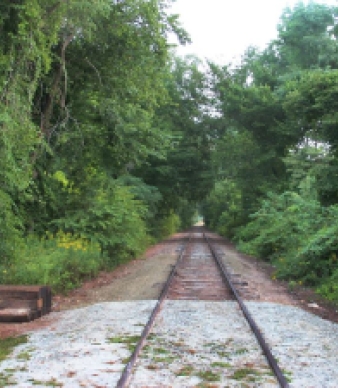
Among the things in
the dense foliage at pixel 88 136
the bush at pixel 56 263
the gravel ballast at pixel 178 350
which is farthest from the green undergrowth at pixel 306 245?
the dense foliage at pixel 88 136

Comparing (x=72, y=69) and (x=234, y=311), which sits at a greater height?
(x=72, y=69)

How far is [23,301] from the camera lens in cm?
848

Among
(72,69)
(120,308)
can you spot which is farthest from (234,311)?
(72,69)

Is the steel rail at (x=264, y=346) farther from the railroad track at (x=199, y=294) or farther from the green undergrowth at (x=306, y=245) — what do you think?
the green undergrowth at (x=306, y=245)

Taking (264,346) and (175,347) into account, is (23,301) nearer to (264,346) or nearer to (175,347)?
(175,347)

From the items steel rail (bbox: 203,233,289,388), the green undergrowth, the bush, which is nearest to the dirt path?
the bush

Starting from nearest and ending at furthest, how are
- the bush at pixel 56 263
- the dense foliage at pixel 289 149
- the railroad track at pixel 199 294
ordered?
1. the railroad track at pixel 199 294
2. the bush at pixel 56 263
3. the dense foliage at pixel 289 149

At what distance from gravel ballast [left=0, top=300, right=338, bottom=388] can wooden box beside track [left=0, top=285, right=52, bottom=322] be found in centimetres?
39

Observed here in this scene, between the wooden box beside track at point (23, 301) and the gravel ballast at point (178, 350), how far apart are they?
15.3 inches

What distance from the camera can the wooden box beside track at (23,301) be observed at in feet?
26.8

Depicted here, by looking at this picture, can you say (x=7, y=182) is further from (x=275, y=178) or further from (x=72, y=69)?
(x=275, y=178)

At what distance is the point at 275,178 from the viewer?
29.0 metres

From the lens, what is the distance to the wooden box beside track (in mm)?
8164

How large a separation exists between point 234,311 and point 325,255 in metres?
5.18
